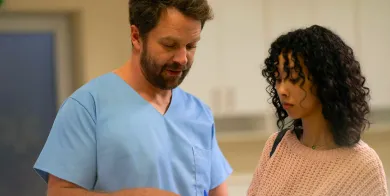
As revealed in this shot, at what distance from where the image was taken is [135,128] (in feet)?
4.15

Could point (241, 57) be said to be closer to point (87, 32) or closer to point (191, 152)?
point (87, 32)

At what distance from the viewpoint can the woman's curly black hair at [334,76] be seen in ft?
3.71

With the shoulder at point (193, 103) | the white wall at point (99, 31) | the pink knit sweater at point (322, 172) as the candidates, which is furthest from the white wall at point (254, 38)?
the pink knit sweater at point (322, 172)

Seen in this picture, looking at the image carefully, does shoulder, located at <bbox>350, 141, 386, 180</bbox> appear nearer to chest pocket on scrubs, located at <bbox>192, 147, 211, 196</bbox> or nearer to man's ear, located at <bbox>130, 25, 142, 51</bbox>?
chest pocket on scrubs, located at <bbox>192, 147, 211, 196</bbox>

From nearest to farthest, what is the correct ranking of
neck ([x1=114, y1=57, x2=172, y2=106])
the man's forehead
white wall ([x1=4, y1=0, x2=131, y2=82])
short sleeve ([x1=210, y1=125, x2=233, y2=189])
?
1. the man's forehead
2. neck ([x1=114, y1=57, x2=172, y2=106])
3. short sleeve ([x1=210, y1=125, x2=233, y2=189])
4. white wall ([x1=4, y1=0, x2=131, y2=82])

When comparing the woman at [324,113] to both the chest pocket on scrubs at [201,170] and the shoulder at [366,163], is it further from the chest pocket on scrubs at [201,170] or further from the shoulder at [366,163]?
the chest pocket on scrubs at [201,170]

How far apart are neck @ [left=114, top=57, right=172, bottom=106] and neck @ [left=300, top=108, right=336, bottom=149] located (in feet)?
1.26

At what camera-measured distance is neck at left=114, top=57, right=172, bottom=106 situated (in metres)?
1.34

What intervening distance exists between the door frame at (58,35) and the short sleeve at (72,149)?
1.75m

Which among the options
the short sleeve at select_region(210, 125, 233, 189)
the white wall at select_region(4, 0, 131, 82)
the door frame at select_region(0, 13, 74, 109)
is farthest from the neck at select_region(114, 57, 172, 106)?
the door frame at select_region(0, 13, 74, 109)

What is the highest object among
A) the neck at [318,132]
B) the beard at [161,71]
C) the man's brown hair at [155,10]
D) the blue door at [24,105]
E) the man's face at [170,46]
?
the man's brown hair at [155,10]

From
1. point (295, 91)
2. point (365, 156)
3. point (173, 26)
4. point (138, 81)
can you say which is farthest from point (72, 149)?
point (365, 156)

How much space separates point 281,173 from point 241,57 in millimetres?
1516

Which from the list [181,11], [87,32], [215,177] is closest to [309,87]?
[181,11]
